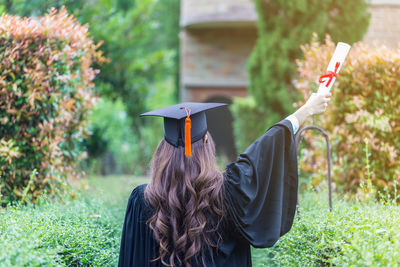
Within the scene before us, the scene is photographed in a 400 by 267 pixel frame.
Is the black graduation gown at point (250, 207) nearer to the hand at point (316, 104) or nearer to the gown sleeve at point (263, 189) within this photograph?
the gown sleeve at point (263, 189)

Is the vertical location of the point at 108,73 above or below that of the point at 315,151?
above

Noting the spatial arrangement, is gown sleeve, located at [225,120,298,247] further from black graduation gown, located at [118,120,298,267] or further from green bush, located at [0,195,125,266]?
green bush, located at [0,195,125,266]

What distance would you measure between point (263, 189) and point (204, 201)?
325 millimetres

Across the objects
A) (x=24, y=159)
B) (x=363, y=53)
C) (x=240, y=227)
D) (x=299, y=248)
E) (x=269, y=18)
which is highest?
(x=269, y=18)

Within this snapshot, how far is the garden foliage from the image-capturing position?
3387 millimetres

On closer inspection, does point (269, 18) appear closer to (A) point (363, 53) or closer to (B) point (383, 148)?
(A) point (363, 53)

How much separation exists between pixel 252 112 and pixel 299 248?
5415 millimetres

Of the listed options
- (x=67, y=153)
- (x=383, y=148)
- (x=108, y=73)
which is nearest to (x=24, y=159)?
(x=67, y=153)

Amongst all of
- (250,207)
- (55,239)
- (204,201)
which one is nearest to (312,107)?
(250,207)

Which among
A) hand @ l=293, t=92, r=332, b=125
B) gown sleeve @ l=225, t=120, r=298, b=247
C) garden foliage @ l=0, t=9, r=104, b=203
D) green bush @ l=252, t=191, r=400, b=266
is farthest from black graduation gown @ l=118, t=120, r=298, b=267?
garden foliage @ l=0, t=9, r=104, b=203

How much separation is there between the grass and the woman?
11.1 inches

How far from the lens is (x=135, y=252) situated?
7.65ft

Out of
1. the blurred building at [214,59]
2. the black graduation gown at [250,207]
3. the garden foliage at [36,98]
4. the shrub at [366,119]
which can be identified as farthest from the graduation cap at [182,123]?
the blurred building at [214,59]

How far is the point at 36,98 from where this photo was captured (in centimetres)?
351
